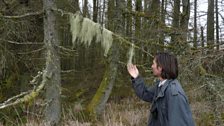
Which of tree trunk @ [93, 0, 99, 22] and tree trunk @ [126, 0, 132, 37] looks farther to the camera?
tree trunk @ [93, 0, 99, 22]

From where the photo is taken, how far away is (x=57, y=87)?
5098 millimetres

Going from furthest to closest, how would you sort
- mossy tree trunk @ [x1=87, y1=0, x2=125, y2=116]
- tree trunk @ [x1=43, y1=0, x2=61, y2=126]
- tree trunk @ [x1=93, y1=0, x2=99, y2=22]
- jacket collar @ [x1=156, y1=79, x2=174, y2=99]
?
tree trunk @ [x1=93, y1=0, x2=99, y2=22] → mossy tree trunk @ [x1=87, y1=0, x2=125, y2=116] → tree trunk @ [x1=43, y1=0, x2=61, y2=126] → jacket collar @ [x1=156, y1=79, x2=174, y2=99]

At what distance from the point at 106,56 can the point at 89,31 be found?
1.88 metres

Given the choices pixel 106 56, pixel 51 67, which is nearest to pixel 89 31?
pixel 51 67

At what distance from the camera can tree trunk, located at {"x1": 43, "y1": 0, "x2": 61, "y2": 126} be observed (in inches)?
196

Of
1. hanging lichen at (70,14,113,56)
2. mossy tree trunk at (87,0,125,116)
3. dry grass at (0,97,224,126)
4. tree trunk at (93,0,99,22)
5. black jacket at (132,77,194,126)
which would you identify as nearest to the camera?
black jacket at (132,77,194,126)

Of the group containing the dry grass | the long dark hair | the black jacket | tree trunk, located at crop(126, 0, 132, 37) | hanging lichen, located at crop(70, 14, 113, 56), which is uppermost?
tree trunk, located at crop(126, 0, 132, 37)

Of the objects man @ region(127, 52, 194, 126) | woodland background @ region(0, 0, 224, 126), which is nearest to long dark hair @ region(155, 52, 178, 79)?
man @ region(127, 52, 194, 126)

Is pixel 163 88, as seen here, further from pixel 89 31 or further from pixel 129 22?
pixel 129 22

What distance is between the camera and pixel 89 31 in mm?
5277

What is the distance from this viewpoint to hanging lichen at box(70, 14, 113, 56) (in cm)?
519

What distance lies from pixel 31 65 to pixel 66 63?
6.94m

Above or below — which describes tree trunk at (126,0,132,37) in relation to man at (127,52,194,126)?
above

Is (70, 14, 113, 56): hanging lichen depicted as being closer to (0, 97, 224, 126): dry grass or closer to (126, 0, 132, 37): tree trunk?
(0, 97, 224, 126): dry grass
